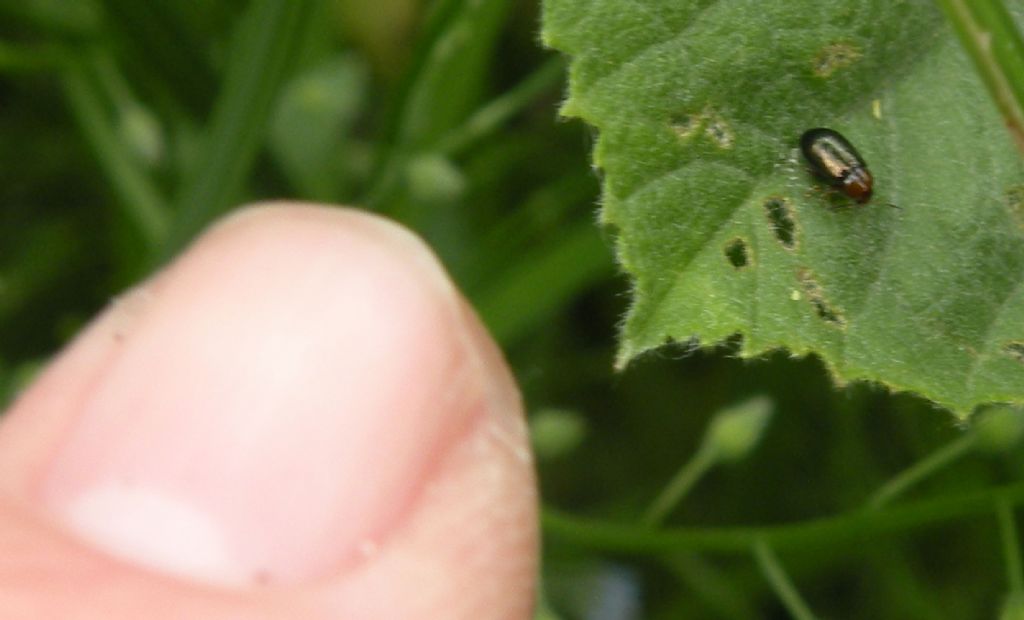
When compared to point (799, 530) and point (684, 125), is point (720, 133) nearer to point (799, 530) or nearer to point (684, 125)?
point (684, 125)

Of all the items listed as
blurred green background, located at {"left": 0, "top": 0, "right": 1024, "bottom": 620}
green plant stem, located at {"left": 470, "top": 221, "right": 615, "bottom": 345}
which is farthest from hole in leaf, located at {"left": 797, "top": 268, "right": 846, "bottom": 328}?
green plant stem, located at {"left": 470, "top": 221, "right": 615, "bottom": 345}

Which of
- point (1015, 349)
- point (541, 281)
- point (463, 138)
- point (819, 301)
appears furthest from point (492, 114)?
point (1015, 349)

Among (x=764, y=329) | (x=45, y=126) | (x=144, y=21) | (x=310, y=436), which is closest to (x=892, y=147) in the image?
(x=764, y=329)

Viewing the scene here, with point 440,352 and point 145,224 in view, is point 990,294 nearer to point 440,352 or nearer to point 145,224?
point 440,352

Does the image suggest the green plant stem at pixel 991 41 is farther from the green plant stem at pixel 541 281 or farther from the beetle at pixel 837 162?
the green plant stem at pixel 541 281

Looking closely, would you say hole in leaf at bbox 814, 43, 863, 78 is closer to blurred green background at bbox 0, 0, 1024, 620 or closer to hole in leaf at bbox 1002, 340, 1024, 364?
hole in leaf at bbox 1002, 340, 1024, 364

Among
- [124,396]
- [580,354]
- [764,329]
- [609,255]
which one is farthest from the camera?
[580,354]
